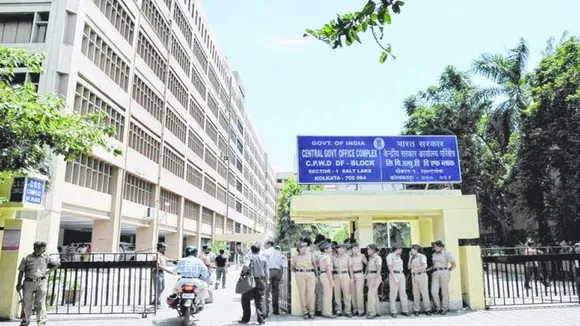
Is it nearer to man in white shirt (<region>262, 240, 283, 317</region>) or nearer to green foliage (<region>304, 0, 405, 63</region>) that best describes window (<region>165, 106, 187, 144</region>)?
man in white shirt (<region>262, 240, 283, 317</region>)

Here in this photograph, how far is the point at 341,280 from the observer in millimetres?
10047

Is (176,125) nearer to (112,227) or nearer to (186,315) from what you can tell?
(112,227)

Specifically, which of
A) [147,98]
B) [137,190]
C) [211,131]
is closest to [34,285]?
[137,190]

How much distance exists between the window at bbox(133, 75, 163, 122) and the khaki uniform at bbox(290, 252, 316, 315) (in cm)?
2101

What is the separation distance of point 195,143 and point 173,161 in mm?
7335

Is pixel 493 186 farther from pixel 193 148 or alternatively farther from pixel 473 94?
pixel 193 148

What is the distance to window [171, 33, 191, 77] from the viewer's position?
1407 inches

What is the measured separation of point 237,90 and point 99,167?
143ft

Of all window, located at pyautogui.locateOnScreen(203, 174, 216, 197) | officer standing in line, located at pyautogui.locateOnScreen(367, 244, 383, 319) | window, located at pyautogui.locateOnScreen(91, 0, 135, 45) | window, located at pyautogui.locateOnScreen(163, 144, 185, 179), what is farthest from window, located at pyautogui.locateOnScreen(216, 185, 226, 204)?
officer standing in line, located at pyautogui.locateOnScreen(367, 244, 383, 319)

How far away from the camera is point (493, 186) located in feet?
96.0

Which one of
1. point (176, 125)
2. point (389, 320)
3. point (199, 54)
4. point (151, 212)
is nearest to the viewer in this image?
point (389, 320)

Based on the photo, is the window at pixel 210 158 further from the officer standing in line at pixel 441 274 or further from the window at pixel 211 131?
the officer standing in line at pixel 441 274

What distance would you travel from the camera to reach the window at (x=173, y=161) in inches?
1321

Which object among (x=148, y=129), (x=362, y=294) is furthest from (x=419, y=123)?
(x=362, y=294)
